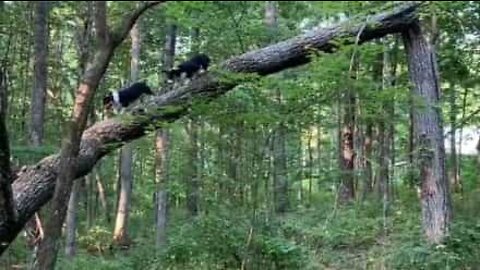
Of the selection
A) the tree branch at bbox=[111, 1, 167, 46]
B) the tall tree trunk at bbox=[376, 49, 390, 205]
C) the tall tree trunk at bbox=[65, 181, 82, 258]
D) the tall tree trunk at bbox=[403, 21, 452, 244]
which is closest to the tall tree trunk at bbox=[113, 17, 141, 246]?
the tall tree trunk at bbox=[65, 181, 82, 258]

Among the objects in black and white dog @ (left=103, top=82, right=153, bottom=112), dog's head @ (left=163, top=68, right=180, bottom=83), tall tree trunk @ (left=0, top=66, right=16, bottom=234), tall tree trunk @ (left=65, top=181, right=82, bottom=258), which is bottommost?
tall tree trunk @ (left=65, top=181, right=82, bottom=258)

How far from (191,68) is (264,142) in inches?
48.3

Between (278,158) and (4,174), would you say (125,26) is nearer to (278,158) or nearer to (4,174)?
(4,174)

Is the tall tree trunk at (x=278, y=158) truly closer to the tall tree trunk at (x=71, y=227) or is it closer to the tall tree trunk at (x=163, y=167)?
the tall tree trunk at (x=163, y=167)

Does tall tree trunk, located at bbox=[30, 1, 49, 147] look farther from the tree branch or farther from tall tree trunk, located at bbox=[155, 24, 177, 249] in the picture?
the tree branch

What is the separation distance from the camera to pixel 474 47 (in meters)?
9.22

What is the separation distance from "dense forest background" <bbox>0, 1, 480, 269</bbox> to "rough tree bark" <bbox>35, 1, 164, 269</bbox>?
3 cm

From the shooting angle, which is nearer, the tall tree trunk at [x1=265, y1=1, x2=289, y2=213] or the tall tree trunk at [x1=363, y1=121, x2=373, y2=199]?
the tall tree trunk at [x1=265, y1=1, x2=289, y2=213]

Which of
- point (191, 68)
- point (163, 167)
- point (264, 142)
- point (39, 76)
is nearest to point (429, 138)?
point (264, 142)

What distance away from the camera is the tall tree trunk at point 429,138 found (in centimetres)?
822

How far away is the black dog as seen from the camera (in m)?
7.51

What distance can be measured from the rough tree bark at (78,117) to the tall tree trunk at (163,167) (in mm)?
5525

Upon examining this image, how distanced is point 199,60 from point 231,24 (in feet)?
7.33

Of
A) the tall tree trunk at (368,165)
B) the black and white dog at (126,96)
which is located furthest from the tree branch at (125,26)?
the tall tree trunk at (368,165)
